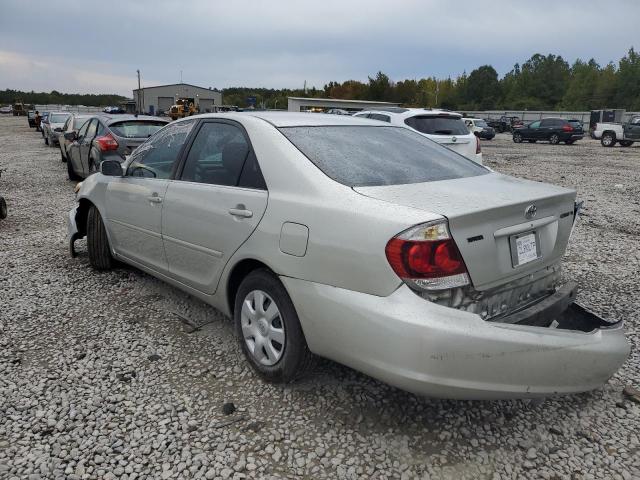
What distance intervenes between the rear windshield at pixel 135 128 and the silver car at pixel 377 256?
6.06 meters

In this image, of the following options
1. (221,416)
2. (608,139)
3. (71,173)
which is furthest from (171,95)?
(221,416)

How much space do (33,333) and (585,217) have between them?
7.59 m

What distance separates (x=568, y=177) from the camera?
13.2 metres

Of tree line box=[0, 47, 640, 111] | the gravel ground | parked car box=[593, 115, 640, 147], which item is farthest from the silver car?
tree line box=[0, 47, 640, 111]

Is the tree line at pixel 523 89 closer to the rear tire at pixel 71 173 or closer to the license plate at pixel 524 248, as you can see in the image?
the rear tire at pixel 71 173

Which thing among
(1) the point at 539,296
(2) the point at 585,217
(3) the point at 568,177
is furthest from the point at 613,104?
(1) the point at 539,296

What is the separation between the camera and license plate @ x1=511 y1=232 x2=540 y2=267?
259 centimetres

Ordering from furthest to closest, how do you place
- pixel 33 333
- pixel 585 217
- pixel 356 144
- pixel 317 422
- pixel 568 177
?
pixel 568 177, pixel 585 217, pixel 33 333, pixel 356 144, pixel 317 422

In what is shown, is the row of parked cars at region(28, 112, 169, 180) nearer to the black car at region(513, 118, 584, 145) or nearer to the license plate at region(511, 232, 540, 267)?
the license plate at region(511, 232, 540, 267)

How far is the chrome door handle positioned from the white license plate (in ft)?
4.71

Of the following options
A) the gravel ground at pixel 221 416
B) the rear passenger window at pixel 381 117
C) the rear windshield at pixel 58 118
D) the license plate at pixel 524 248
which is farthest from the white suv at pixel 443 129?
the rear windshield at pixel 58 118

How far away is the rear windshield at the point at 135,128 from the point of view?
933 centimetres

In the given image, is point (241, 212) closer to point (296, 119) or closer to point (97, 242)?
point (296, 119)

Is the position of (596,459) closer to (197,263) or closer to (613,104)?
(197,263)
